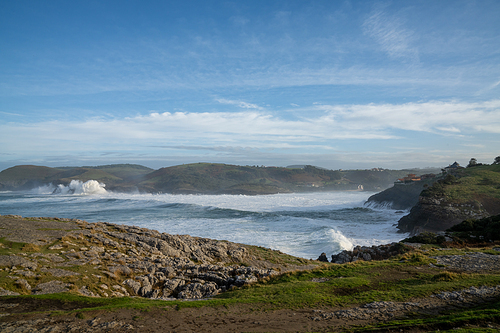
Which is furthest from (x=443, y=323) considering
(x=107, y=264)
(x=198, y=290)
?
(x=107, y=264)

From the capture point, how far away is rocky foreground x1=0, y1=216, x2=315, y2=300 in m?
8.59

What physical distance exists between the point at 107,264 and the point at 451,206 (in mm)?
34921

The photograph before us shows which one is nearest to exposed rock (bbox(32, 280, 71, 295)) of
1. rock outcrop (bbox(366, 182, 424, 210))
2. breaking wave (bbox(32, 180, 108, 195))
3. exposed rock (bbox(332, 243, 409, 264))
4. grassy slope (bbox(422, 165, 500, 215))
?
exposed rock (bbox(332, 243, 409, 264))

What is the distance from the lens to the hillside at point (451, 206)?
90.7ft

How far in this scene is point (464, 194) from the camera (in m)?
31.3

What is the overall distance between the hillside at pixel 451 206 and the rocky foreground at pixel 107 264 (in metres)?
22.4

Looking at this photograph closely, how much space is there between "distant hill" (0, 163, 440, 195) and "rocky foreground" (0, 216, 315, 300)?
8568cm

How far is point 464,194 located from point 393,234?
11508 millimetres

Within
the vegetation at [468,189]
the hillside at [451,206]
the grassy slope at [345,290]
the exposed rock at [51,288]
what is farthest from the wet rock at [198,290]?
the vegetation at [468,189]

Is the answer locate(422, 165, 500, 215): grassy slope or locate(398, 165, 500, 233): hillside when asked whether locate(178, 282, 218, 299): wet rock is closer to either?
locate(398, 165, 500, 233): hillside

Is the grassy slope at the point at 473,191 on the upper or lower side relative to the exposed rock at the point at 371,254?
upper

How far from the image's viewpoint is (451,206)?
96.1ft

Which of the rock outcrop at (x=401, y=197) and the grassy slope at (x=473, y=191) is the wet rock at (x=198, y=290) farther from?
the rock outcrop at (x=401, y=197)

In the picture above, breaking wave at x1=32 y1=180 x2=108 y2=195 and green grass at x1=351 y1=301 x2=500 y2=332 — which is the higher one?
green grass at x1=351 y1=301 x2=500 y2=332
